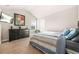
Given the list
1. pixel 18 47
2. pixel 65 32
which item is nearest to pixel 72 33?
pixel 65 32

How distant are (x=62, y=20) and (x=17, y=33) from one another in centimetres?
74

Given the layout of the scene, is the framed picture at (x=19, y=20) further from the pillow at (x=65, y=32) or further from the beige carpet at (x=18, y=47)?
the pillow at (x=65, y=32)

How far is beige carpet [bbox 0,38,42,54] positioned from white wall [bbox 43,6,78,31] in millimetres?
392

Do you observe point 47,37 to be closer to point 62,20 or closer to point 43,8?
point 62,20

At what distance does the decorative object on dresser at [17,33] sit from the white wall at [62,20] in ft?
1.11

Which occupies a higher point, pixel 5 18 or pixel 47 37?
pixel 5 18

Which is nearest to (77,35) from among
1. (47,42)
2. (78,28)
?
(78,28)

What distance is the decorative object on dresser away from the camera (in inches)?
57.7

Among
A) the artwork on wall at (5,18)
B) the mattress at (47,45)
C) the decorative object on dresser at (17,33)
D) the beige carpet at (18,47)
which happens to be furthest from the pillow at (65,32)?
the artwork on wall at (5,18)

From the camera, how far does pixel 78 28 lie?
1.30 metres

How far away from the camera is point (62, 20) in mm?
1408

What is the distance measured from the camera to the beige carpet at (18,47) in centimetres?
134

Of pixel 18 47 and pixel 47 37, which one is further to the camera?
pixel 47 37

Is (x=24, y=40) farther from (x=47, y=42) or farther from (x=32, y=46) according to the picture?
(x=47, y=42)
